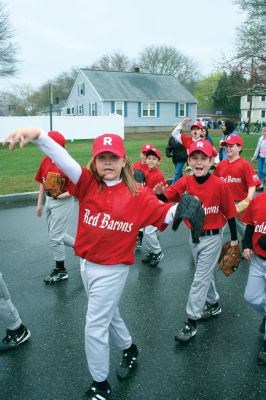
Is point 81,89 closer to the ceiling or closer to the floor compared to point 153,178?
closer to the ceiling

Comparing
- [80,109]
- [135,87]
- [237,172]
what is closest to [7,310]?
[237,172]

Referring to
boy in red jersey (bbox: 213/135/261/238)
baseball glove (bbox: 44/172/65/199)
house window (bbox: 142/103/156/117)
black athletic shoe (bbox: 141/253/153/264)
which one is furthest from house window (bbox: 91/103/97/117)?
baseball glove (bbox: 44/172/65/199)

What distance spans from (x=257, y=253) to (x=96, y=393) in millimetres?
1831

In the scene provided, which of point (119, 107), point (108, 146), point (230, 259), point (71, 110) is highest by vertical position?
point (71, 110)

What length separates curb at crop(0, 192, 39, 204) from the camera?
9938mm

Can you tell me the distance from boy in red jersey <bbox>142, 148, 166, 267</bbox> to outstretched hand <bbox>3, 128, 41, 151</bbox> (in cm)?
335

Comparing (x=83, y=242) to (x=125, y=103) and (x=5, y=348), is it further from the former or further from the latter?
(x=125, y=103)

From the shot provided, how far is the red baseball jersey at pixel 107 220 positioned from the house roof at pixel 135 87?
3783cm

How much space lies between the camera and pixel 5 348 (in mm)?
3521

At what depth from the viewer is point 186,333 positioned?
147 inches

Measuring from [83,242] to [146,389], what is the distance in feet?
4.29

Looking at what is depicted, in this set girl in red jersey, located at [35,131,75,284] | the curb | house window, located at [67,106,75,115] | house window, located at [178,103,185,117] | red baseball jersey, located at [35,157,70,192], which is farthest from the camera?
house window, located at [67,106,75,115]

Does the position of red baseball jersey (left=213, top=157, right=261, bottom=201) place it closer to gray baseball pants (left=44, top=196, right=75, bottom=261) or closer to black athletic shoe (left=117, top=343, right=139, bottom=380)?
gray baseball pants (left=44, top=196, right=75, bottom=261)

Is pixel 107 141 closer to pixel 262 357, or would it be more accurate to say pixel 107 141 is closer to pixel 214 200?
pixel 214 200
